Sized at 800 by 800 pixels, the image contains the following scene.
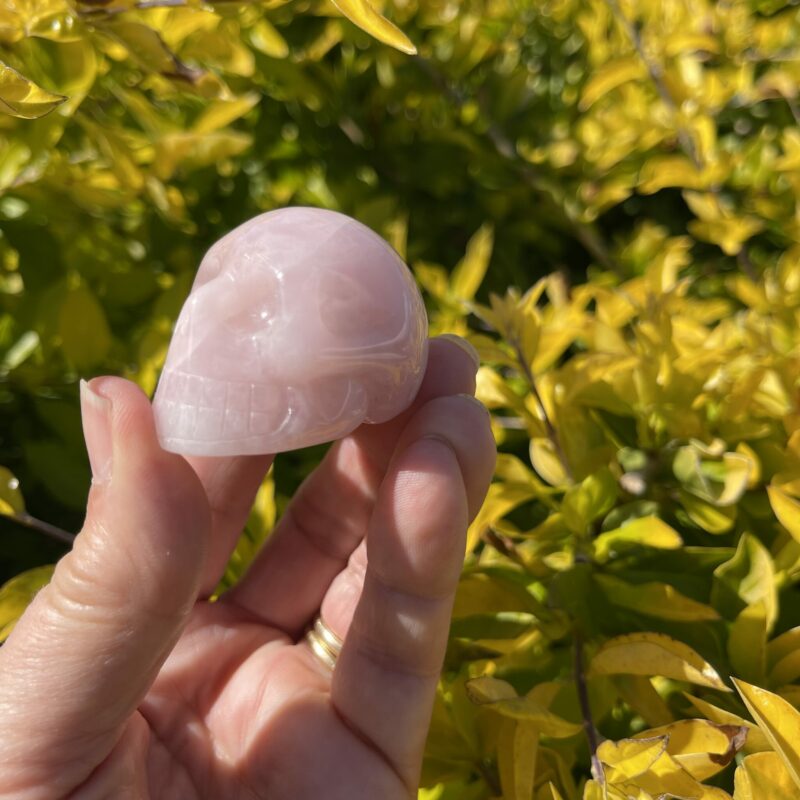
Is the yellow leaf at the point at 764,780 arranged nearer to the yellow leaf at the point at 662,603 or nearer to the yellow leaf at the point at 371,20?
the yellow leaf at the point at 662,603

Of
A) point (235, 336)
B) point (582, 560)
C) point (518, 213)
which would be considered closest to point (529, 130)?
point (518, 213)

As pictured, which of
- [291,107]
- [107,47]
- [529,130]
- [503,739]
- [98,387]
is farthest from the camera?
[529,130]

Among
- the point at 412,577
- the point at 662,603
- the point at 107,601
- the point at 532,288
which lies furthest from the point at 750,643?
the point at 532,288

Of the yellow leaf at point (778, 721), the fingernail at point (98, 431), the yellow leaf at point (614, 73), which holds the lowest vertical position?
the yellow leaf at point (778, 721)

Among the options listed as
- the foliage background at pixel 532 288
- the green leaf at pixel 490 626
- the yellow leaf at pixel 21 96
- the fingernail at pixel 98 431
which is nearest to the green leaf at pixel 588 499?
the foliage background at pixel 532 288

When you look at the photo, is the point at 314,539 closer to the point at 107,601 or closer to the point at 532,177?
the point at 107,601

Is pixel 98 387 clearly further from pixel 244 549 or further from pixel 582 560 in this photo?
pixel 582 560
